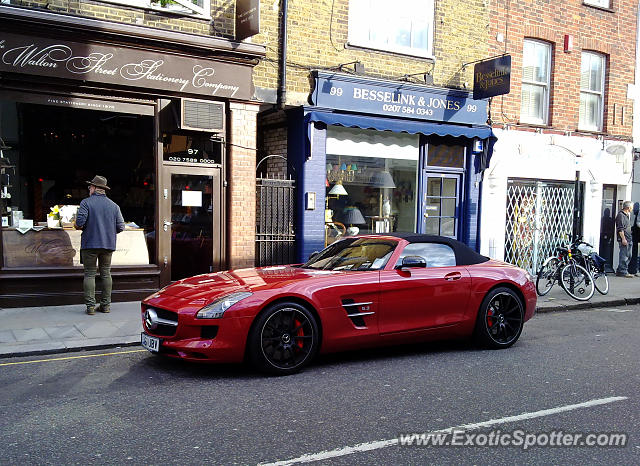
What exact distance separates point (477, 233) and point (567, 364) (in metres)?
7.61

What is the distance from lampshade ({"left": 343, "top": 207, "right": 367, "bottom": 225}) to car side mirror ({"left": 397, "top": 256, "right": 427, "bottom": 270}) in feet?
18.7

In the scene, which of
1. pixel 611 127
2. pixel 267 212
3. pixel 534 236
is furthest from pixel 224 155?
pixel 611 127

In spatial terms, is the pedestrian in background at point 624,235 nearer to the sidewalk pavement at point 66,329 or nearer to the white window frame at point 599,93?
the white window frame at point 599,93

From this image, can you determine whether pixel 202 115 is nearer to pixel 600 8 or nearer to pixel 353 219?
pixel 353 219

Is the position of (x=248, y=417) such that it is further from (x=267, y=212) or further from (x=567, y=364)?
(x=267, y=212)

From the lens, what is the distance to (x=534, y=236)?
1462cm

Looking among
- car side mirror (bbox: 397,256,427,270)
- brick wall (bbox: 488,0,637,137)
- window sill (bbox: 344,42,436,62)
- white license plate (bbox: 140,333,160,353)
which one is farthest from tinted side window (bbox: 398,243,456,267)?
brick wall (bbox: 488,0,637,137)

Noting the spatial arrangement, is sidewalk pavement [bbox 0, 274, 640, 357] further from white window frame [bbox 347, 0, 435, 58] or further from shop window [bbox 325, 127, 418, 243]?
white window frame [bbox 347, 0, 435, 58]

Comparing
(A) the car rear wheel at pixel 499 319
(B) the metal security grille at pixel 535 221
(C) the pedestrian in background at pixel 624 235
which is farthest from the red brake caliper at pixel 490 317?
(C) the pedestrian in background at pixel 624 235

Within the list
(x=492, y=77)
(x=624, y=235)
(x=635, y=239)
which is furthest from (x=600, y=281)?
(x=492, y=77)

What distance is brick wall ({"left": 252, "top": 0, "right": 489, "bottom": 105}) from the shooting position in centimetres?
1105

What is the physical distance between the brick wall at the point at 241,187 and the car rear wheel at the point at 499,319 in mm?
5051

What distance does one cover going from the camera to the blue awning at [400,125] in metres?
11.4

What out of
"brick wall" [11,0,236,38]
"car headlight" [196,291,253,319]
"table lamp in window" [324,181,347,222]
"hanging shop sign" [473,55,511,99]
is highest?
"brick wall" [11,0,236,38]
